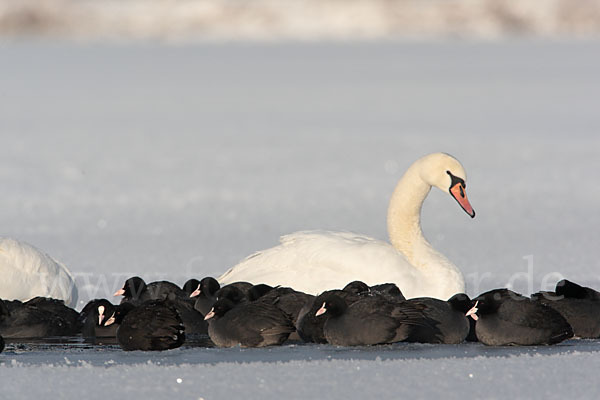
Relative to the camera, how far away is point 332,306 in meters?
5.46

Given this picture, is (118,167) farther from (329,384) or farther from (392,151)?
(329,384)

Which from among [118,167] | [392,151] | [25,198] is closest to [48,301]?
[25,198]

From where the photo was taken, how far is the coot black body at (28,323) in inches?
226

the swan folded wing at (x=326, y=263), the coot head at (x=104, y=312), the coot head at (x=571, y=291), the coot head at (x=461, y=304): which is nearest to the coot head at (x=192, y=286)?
the swan folded wing at (x=326, y=263)

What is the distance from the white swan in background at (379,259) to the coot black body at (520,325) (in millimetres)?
1051

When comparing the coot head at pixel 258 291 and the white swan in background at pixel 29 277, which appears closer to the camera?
the coot head at pixel 258 291

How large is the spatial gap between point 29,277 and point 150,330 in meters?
1.55

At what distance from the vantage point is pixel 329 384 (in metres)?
4.50

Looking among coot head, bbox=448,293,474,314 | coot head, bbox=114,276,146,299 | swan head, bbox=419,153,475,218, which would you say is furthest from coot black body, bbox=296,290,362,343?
swan head, bbox=419,153,475,218

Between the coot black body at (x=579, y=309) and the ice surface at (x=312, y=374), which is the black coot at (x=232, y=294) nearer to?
the ice surface at (x=312, y=374)

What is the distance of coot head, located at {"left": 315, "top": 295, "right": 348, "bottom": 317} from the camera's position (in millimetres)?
5441

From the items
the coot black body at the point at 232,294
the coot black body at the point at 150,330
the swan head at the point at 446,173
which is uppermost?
the swan head at the point at 446,173

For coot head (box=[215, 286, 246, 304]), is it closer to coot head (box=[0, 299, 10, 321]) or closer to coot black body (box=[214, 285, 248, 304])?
coot black body (box=[214, 285, 248, 304])

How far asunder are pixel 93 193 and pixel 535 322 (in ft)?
21.5
